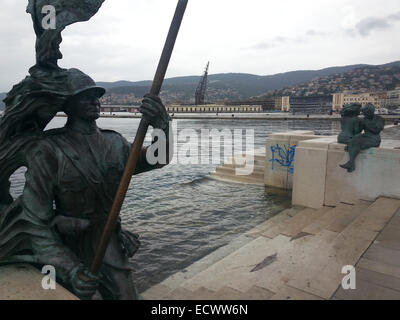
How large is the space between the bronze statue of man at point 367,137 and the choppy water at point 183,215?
2.18 m

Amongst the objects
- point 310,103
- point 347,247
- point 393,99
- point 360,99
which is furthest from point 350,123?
point 393,99

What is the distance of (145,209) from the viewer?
838 cm

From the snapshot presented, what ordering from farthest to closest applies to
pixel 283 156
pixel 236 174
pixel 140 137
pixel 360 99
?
pixel 360 99 → pixel 236 174 → pixel 283 156 → pixel 140 137

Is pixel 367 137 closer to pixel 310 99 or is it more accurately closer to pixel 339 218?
pixel 339 218

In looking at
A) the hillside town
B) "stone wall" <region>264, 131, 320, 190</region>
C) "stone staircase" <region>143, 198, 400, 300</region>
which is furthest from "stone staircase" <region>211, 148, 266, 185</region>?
the hillside town

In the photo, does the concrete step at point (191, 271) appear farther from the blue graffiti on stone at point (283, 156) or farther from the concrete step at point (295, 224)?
the blue graffiti on stone at point (283, 156)

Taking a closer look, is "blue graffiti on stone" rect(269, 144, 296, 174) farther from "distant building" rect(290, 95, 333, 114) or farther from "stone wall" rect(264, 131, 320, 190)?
"distant building" rect(290, 95, 333, 114)

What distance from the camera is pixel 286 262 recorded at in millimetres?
4387

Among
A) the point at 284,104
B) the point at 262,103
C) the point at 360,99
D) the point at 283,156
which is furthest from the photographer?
the point at 262,103

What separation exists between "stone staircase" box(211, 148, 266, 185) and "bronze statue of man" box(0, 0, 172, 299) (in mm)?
8713

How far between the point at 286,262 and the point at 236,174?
24.2 ft

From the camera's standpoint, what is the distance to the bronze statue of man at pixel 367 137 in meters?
7.13

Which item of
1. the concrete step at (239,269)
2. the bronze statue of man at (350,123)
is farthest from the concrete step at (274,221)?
the bronze statue of man at (350,123)
